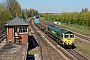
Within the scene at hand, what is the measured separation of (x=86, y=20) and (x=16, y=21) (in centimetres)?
4196

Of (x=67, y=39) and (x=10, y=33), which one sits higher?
(x=10, y=33)

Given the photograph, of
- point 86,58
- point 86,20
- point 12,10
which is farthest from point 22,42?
point 12,10

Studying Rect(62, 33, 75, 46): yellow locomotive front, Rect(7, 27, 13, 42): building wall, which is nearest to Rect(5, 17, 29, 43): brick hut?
Rect(7, 27, 13, 42): building wall

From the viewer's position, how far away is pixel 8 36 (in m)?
27.7

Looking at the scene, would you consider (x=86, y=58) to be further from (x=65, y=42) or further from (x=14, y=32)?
(x=14, y=32)

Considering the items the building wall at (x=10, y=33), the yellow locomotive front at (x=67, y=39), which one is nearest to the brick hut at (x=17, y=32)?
the building wall at (x=10, y=33)

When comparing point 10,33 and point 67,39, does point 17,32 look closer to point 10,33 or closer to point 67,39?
point 10,33

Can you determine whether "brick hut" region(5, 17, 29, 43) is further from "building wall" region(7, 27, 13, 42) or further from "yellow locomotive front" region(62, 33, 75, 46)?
"yellow locomotive front" region(62, 33, 75, 46)

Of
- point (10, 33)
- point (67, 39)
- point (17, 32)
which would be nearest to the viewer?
point (10, 33)

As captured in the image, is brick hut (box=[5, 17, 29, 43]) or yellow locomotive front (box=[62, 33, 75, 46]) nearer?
brick hut (box=[5, 17, 29, 43])

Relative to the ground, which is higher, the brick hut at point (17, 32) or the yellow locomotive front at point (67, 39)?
the brick hut at point (17, 32)

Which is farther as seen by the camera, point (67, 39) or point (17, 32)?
point (67, 39)

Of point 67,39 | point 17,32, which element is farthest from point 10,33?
point 67,39

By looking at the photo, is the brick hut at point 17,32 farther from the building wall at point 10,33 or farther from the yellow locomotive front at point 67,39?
the yellow locomotive front at point 67,39
